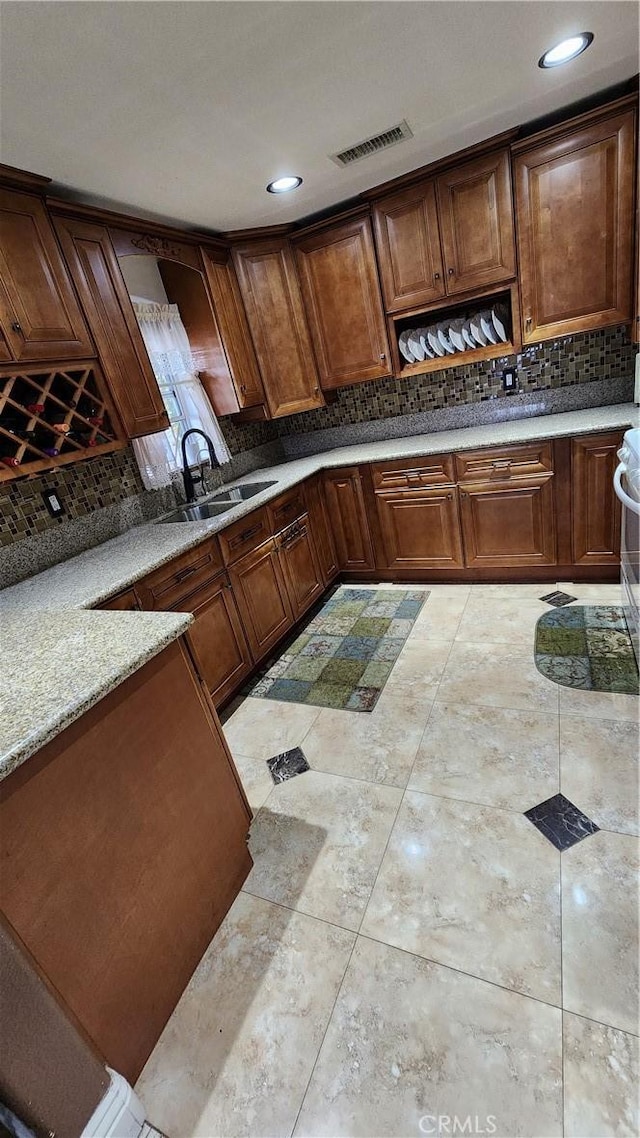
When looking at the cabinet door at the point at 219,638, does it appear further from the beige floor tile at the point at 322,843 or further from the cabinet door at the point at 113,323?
the cabinet door at the point at 113,323

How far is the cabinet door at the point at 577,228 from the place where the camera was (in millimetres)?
2152

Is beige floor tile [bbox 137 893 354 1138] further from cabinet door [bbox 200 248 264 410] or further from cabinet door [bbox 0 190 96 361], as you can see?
cabinet door [bbox 200 248 264 410]

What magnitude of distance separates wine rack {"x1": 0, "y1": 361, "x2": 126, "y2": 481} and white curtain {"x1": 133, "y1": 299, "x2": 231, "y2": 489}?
0.44m

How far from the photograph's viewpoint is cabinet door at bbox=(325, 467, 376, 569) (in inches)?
118

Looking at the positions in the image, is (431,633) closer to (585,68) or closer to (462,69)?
(462,69)

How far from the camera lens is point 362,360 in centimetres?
296

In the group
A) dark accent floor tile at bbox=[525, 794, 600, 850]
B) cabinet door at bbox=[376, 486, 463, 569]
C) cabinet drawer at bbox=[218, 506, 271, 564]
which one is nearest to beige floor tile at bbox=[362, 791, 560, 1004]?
dark accent floor tile at bbox=[525, 794, 600, 850]

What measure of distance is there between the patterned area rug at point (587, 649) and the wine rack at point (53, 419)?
7.19 ft

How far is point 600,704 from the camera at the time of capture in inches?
69.9

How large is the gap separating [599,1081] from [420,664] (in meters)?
1.47

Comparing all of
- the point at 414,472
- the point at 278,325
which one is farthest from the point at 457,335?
the point at 278,325

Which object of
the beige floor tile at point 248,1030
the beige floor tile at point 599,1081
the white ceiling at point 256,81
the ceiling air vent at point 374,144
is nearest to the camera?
the beige floor tile at point 599,1081

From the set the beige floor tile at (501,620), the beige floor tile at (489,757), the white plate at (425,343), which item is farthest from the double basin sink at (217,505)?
the beige floor tile at (489,757)

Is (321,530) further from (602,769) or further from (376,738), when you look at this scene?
(602,769)
